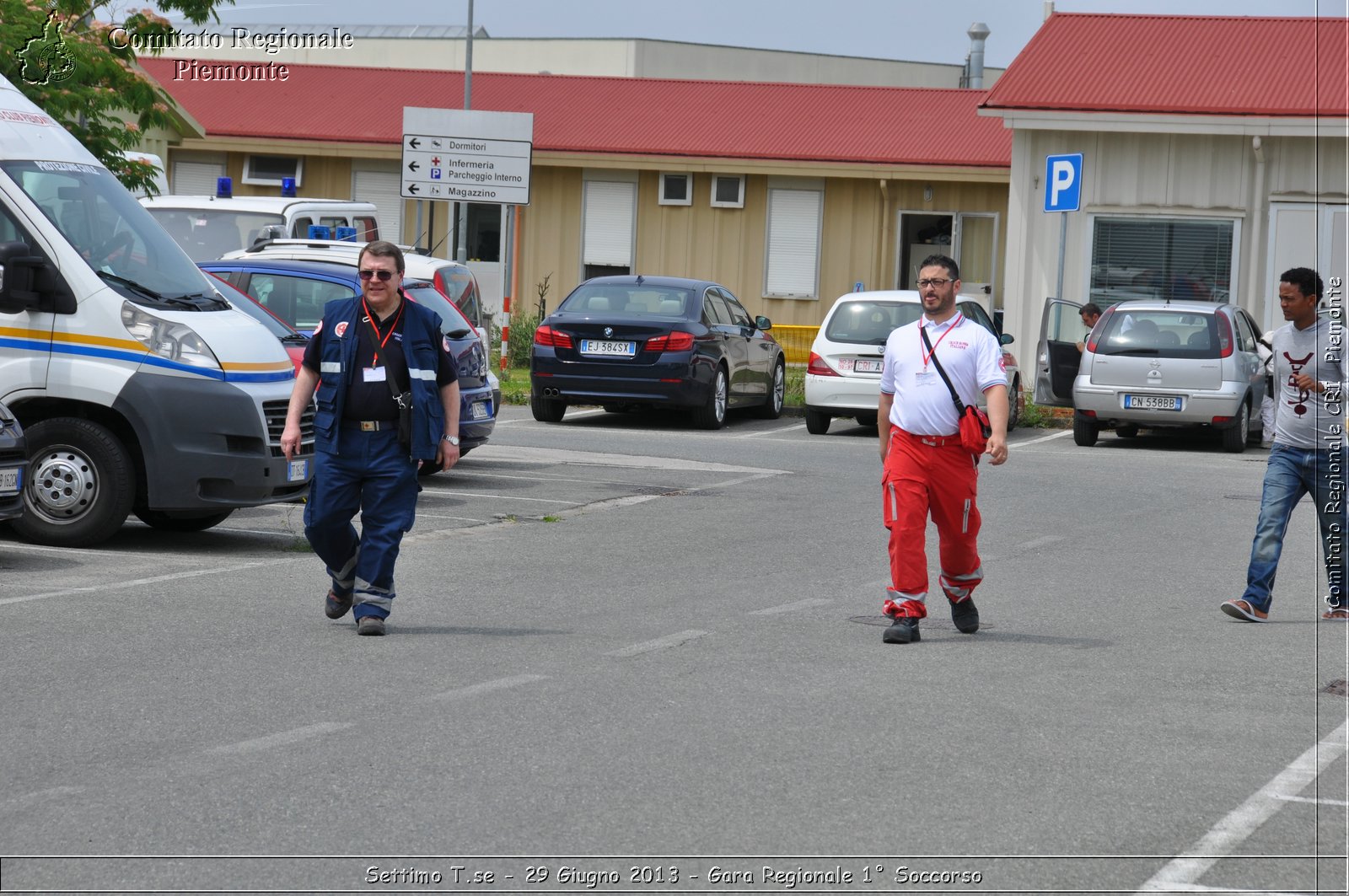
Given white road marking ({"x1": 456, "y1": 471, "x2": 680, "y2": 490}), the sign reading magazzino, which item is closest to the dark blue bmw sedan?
white road marking ({"x1": 456, "y1": 471, "x2": 680, "y2": 490})

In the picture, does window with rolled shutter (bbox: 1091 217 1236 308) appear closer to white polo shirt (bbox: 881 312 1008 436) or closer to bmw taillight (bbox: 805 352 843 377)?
bmw taillight (bbox: 805 352 843 377)

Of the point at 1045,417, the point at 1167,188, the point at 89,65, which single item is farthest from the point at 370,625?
the point at 1167,188

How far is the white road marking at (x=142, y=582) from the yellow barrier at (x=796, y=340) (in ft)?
77.9

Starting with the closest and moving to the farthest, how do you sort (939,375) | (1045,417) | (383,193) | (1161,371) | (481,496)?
(939,375) < (481,496) < (1161,371) < (1045,417) < (383,193)

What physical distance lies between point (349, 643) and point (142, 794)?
2.75 m

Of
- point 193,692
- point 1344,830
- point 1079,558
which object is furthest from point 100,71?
point 1344,830

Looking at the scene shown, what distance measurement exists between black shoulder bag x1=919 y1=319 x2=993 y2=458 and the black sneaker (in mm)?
2771

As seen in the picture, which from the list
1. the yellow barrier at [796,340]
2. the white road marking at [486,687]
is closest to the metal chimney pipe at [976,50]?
the yellow barrier at [796,340]

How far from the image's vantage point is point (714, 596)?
10.2m

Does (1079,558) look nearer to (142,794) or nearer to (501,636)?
(501,636)

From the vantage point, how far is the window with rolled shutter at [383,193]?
3709 cm

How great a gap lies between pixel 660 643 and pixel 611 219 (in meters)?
28.2

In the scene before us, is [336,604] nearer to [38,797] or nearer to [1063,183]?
[38,797]

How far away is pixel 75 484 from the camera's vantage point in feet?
36.5
